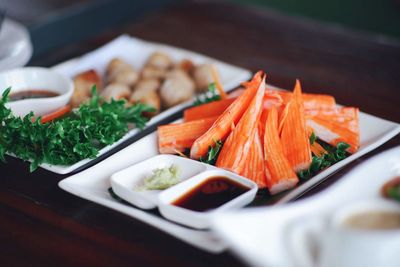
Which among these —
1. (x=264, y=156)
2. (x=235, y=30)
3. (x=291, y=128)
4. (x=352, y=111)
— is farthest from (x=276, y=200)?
(x=235, y=30)

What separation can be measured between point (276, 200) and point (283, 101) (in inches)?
14.5

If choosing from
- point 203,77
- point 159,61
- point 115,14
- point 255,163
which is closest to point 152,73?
point 159,61

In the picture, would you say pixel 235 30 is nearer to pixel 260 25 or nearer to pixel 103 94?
pixel 260 25

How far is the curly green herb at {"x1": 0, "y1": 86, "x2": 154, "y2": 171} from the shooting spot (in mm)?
1613

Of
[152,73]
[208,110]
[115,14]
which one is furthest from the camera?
[115,14]

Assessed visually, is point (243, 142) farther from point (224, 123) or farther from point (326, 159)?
point (326, 159)

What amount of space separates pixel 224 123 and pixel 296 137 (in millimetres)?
218

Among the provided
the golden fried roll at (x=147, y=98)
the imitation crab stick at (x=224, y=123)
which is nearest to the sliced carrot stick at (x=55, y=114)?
the golden fried roll at (x=147, y=98)

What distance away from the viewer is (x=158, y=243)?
1312 mm

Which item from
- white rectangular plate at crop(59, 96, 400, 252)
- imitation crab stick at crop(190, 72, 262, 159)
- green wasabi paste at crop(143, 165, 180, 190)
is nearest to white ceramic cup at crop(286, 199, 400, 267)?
white rectangular plate at crop(59, 96, 400, 252)

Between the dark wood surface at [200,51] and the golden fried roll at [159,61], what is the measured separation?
11.7 inches

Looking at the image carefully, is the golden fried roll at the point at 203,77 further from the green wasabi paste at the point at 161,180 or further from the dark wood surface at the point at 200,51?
the green wasabi paste at the point at 161,180

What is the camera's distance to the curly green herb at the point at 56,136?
5.29 feet

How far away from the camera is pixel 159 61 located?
2.32 m
